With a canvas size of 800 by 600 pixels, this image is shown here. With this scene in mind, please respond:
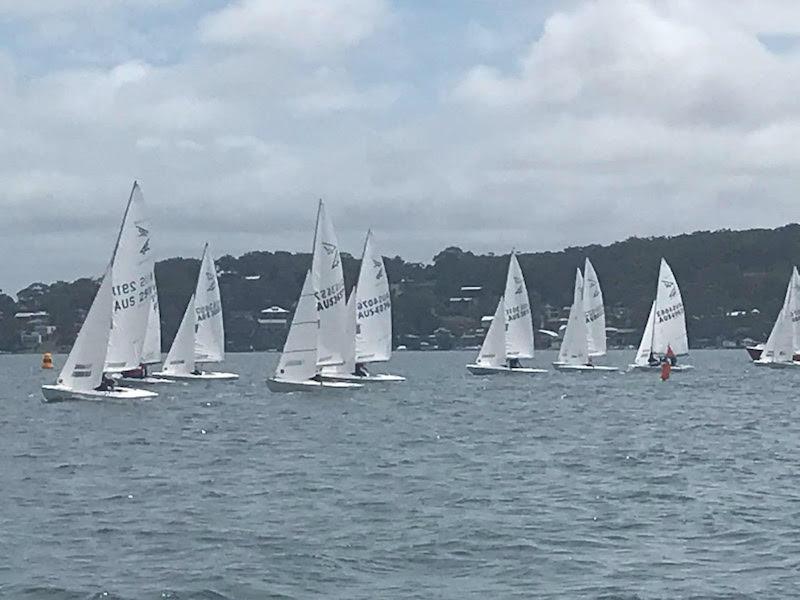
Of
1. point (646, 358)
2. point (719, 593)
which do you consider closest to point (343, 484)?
point (719, 593)

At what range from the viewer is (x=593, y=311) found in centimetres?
8306

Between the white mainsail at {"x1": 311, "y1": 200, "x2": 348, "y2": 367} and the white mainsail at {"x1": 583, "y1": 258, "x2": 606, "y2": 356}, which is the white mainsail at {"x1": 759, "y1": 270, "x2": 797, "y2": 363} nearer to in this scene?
the white mainsail at {"x1": 583, "y1": 258, "x2": 606, "y2": 356}

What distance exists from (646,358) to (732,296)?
91928 mm

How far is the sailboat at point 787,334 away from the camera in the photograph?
82438 mm

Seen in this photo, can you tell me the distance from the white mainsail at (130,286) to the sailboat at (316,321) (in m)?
4.65

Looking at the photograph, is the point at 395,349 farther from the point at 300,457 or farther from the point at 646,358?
the point at 300,457

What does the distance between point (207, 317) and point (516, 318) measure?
14219mm

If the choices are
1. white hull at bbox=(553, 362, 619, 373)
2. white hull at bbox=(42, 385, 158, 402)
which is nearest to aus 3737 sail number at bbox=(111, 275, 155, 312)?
white hull at bbox=(42, 385, 158, 402)

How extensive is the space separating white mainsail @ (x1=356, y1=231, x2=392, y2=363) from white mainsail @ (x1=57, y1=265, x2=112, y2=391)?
1532cm

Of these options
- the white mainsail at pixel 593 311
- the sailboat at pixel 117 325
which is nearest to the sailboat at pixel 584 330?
the white mainsail at pixel 593 311

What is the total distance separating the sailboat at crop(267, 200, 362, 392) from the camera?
174 ft

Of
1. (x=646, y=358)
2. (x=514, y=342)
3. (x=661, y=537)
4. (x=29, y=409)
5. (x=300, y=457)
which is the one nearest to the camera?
(x=661, y=537)

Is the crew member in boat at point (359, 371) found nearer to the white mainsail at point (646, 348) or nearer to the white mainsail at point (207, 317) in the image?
the white mainsail at point (207, 317)

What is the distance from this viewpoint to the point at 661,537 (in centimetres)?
2216
